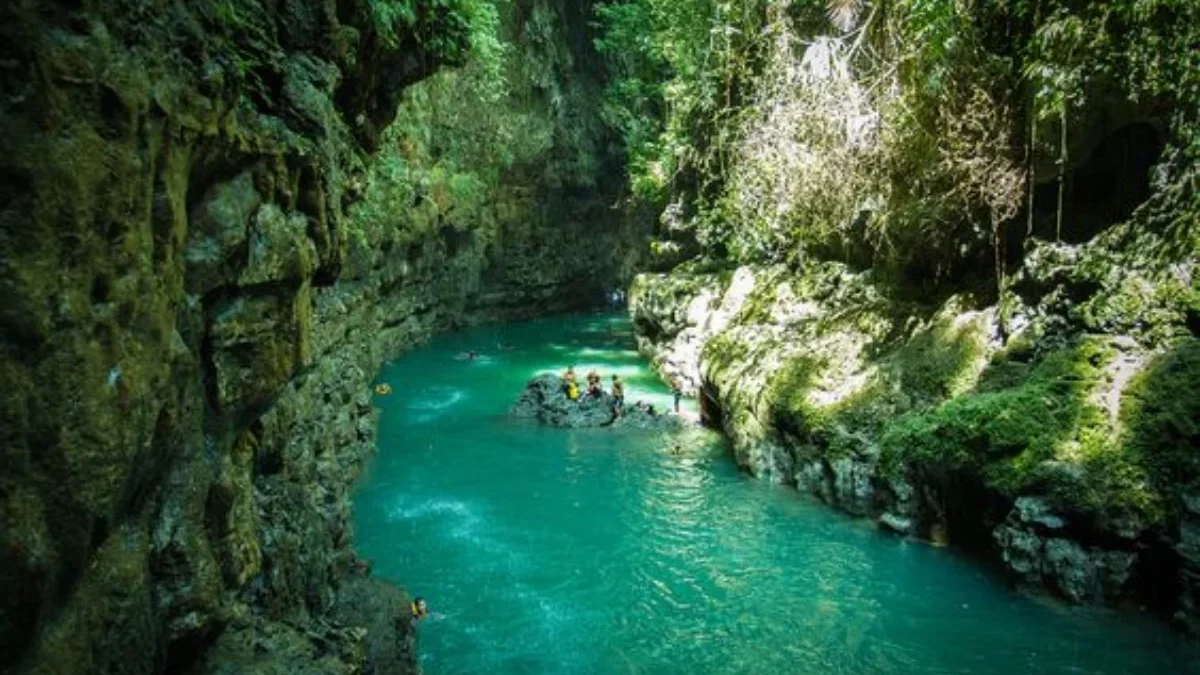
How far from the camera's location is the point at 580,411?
70.4 ft

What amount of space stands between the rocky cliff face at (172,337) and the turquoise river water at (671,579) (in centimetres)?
258

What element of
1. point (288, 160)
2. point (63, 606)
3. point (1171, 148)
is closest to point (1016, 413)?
point (1171, 148)

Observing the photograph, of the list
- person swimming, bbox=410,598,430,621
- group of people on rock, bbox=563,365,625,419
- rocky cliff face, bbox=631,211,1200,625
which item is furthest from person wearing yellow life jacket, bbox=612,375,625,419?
person swimming, bbox=410,598,430,621

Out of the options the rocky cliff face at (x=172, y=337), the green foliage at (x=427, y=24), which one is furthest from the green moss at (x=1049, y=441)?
the green foliage at (x=427, y=24)

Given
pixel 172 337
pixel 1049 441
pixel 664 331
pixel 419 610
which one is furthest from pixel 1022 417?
pixel 664 331

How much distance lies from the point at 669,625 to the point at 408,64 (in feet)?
26.7

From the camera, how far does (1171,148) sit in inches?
450

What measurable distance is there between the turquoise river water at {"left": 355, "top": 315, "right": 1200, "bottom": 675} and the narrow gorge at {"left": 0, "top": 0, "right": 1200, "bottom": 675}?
0.12 meters

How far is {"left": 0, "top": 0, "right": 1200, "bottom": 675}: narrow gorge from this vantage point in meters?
4.02

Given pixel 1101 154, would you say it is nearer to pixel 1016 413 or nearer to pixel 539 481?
pixel 1016 413

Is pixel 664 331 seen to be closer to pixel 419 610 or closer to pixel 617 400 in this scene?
pixel 617 400

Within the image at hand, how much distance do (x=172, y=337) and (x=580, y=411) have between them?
16.8 meters

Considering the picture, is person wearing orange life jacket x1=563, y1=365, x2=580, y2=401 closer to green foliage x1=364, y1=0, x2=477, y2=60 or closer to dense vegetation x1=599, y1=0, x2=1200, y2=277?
dense vegetation x1=599, y1=0, x2=1200, y2=277

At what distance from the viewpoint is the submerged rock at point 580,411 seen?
21109mm
